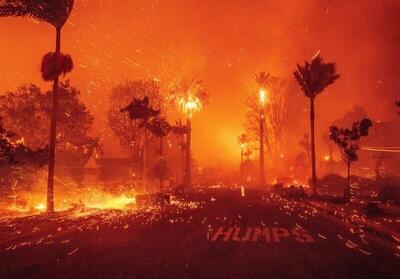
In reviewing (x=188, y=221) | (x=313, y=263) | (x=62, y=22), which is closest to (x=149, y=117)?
(x=62, y=22)

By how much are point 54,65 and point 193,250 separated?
1829 centimetres

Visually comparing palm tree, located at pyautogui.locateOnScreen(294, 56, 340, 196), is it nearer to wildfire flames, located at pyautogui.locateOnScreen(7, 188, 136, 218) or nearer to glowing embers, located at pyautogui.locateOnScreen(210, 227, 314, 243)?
wildfire flames, located at pyautogui.locateOnScreen(7, 188, 136, 218)

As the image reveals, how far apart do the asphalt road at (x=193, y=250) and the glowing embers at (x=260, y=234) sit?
34 mm

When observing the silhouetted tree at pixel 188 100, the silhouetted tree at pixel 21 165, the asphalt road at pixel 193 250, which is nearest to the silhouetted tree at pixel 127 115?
the silhouetted tree at pixel 188 100

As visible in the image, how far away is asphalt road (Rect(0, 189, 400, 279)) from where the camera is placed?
9484 mm

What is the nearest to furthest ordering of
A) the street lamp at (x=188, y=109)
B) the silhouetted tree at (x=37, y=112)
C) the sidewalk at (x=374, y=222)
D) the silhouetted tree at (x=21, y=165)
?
1. the sidewalk at (x=374, y=222)
2. the silhouetted tree at (x=21, y=165)
3. the silhouetted tree at (x=37, y=112)
4. the street lamp at (x=188, y=109)

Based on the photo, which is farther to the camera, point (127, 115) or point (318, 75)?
point (127, 115)

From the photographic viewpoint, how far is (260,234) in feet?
51.5

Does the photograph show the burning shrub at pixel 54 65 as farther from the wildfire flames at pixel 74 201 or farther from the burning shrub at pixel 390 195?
the burning shrub at pixel 390 195

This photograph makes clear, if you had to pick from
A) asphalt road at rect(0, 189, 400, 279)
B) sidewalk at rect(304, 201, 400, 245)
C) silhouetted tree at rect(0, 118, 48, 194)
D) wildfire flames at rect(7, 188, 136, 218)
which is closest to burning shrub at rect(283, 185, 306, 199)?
sidewalk at rect(304, 201, 400, 245)

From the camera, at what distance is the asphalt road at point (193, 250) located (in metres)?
9.48

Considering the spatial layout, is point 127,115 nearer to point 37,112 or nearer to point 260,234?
point 37,112

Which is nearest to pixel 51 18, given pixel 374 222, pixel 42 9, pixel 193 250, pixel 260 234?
pixel 42 9

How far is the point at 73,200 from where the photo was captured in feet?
117
